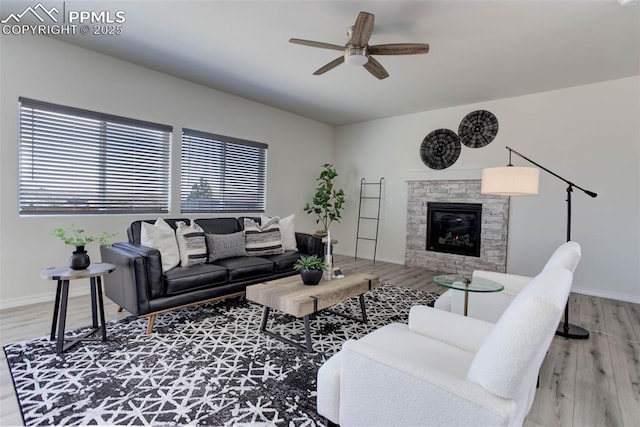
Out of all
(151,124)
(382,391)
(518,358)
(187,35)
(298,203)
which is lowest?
(382,391)

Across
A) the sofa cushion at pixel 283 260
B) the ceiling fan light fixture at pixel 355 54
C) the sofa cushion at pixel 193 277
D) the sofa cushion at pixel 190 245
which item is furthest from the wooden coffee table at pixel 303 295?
the ceiling fan light fixture at pixel 355 54

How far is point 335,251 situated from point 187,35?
505 centimetres

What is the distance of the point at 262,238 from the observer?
401 centimetres

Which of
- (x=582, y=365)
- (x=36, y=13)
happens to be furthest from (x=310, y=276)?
(x=36, y=13)

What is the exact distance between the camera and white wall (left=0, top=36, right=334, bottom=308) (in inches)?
125

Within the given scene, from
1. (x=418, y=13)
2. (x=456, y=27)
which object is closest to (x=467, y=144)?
(x=456, y=27)

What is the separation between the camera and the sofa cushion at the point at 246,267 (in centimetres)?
331

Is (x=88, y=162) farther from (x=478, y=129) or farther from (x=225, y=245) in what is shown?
(x=478, y=129)

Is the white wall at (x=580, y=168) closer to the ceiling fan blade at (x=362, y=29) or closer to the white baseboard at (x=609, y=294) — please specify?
the white baseboard at (x=609, y=294)

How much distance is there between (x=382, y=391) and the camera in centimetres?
123

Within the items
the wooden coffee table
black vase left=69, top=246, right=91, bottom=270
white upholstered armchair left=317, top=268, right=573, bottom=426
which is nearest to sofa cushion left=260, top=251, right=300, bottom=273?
the wooden coffee table

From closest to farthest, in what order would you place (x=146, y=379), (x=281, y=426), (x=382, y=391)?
1. (x=382, y=391)
2. (x=281, y=426)
3. (x=146, y=379)

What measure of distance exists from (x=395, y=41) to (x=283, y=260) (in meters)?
2.70

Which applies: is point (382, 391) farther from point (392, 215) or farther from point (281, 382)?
point (392, 215)
